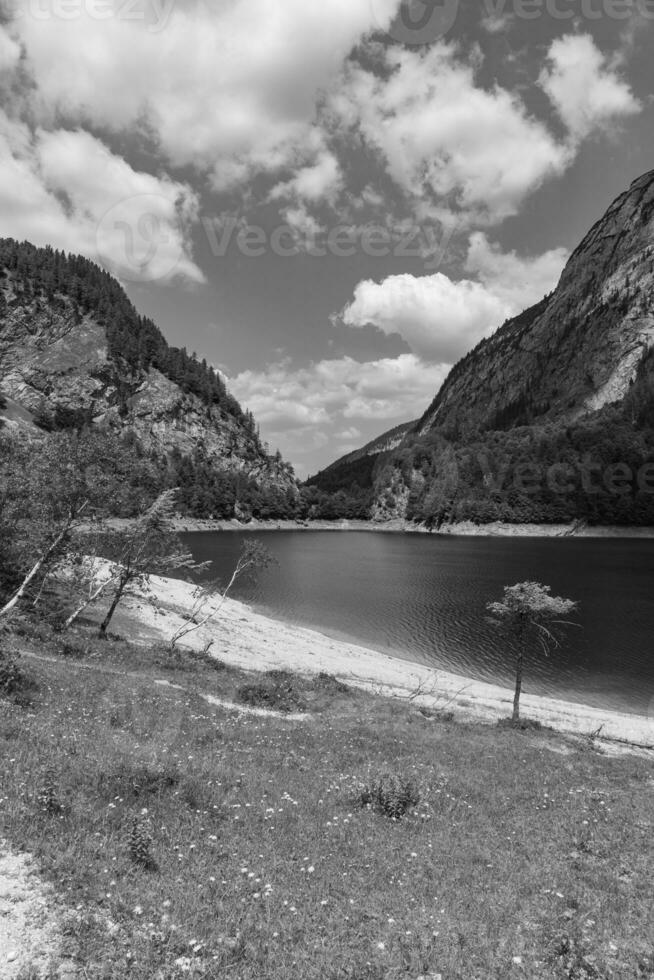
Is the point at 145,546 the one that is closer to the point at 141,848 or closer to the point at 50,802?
the point at 50,802

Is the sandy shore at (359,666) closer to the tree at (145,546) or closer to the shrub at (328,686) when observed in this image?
the shrub at (328,686)

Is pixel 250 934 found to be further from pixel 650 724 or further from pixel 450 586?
pixel 450 586

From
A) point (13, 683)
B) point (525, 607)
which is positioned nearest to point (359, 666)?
point (525, 607)

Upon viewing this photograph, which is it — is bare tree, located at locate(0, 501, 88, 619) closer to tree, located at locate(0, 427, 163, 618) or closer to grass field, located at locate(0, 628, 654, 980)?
tree, located at locate(0, 427, 163, 618)

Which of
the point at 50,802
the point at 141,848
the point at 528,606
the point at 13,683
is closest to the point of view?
the point at 141,848

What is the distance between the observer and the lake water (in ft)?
170

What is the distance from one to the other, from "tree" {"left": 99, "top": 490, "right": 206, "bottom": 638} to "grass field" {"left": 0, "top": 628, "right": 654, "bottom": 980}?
16671mm

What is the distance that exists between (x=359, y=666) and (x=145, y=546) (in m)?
22.8

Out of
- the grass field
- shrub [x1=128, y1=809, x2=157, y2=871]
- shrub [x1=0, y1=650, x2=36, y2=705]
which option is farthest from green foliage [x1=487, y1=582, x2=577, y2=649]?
shrub [x1=128, y1=809, x2=157, y2=871]

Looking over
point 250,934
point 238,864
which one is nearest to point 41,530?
point 238,864

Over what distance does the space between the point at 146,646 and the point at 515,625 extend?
27.0m

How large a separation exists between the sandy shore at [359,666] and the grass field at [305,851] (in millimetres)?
15372

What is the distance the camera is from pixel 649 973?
821 cm

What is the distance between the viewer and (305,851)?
36.1 feet
